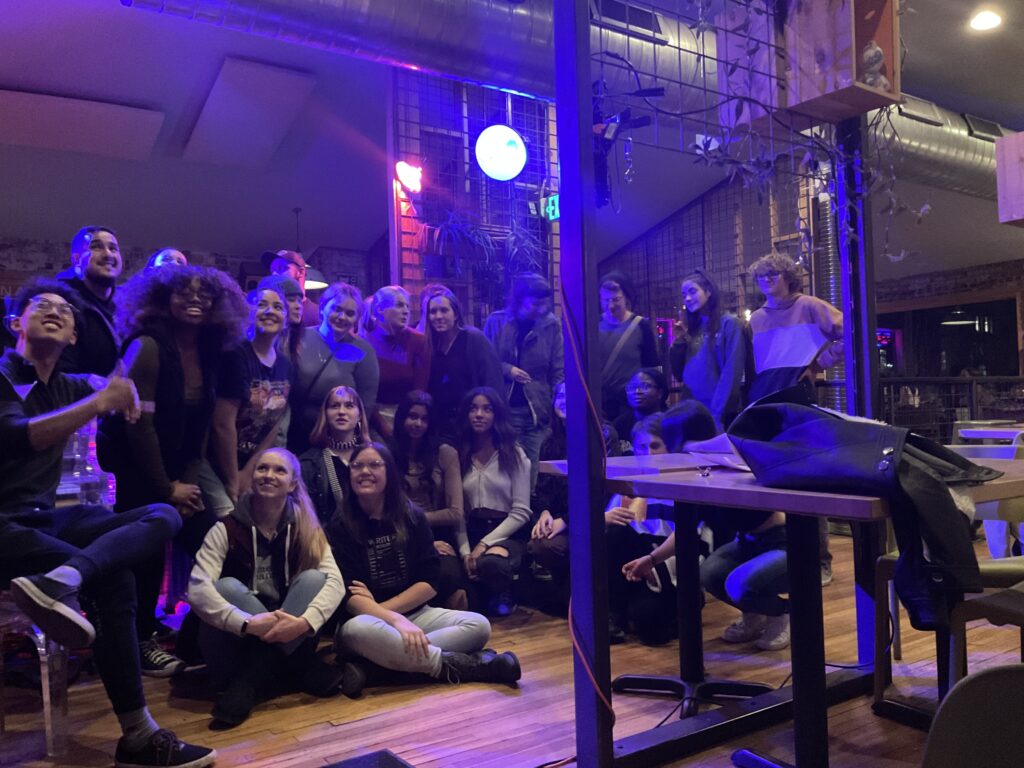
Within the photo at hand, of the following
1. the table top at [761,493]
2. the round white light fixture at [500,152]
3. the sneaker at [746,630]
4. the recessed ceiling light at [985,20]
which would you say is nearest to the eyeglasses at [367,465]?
the table top at [761,493]

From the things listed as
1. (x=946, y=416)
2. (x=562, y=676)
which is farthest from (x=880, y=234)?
(x=562, y=676)

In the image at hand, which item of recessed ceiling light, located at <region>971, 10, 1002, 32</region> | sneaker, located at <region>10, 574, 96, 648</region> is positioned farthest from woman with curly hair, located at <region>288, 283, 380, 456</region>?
recessed ceiling light, located at <region>971, 10, 1002, 32</region>

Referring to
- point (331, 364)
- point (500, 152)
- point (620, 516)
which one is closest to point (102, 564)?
point (331, 364)

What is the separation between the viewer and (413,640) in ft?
8.72

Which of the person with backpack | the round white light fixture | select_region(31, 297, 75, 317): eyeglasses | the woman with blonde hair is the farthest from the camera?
the round white light fixture

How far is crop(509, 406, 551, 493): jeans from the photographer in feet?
12.9

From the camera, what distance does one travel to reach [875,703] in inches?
91.0

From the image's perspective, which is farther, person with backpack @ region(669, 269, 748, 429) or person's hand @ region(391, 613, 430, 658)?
person with backpack @ region(669, 269, 748, 429)

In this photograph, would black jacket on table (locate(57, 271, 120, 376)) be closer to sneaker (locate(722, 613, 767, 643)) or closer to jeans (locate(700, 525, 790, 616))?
jeans (locate(700, 525, 790, 616))

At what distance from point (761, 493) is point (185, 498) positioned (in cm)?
210

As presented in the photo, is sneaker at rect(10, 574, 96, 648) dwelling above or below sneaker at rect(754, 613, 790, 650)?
above

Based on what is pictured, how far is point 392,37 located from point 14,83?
3.63 m

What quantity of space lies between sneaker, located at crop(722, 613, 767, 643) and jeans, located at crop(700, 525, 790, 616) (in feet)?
0.98

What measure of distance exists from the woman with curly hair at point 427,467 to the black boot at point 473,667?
0.81m
